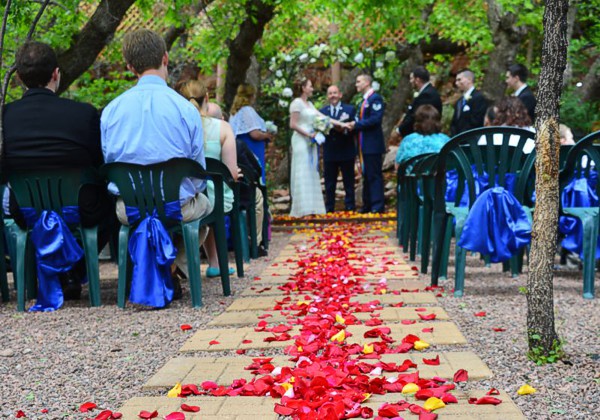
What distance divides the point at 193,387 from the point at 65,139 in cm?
258

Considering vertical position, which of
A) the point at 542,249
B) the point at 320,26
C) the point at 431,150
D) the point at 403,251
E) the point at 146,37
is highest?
the point at 320,26

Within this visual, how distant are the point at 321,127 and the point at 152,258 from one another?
274 inches

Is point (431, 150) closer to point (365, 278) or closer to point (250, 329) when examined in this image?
point (365, 278)

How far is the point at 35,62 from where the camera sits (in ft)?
16.1

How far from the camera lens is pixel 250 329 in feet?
13.3

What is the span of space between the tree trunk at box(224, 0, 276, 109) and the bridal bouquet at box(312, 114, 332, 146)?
1.36 meters

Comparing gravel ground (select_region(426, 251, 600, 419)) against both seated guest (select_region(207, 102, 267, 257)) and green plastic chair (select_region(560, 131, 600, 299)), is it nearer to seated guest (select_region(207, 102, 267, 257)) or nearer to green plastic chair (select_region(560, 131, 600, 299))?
green plastic chair (select_region(560, 131, 600, 299))

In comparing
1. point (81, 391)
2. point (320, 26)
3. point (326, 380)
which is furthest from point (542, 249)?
point (320, 26)

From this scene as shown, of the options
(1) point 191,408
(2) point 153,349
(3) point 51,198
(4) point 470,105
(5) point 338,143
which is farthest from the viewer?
(5) point 338,143

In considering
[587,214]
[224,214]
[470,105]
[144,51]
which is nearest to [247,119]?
[470,105]

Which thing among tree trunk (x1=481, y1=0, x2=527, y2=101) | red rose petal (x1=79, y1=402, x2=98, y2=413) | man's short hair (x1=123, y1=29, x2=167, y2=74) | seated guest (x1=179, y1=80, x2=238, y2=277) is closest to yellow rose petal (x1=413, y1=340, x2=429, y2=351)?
red rose petal (x1=79, y1=402, x2=98, y2=413)

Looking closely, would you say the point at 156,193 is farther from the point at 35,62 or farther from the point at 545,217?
the point at 545,217

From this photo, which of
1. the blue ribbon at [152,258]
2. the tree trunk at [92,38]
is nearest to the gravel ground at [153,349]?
the blue ribbon at [152,258]

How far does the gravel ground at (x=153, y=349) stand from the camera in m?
2.81
